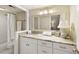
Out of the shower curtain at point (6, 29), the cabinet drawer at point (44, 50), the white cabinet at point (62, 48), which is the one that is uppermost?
the shower curtain at point (6, 29)

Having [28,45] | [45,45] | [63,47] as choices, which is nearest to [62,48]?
[63,47]

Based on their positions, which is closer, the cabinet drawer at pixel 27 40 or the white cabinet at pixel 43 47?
the white cabinet at pixel 43 47

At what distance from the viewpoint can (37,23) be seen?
317 centimetres

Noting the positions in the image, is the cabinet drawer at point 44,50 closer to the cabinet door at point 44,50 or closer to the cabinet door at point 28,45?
the cabinet door at point 44,50

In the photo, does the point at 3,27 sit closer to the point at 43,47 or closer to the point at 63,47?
the point at 43,47

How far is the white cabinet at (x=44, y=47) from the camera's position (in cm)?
218

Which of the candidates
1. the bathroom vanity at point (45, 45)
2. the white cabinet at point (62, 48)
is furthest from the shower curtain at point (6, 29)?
the white cabinet at point (62, 48)

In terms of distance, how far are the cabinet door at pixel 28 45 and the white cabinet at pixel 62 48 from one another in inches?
25.3

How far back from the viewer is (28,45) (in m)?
2.73

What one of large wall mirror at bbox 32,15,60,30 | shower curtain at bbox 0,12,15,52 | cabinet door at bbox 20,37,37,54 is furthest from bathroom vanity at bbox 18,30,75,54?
large wall mirror at bbox 32,15,60,30

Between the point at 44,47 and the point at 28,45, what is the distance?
59cm

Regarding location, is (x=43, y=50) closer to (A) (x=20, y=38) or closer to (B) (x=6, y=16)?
(A) (x=20, y=38)

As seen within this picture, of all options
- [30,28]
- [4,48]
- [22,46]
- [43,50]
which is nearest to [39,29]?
[30,28]

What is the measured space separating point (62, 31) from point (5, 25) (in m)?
1.57
